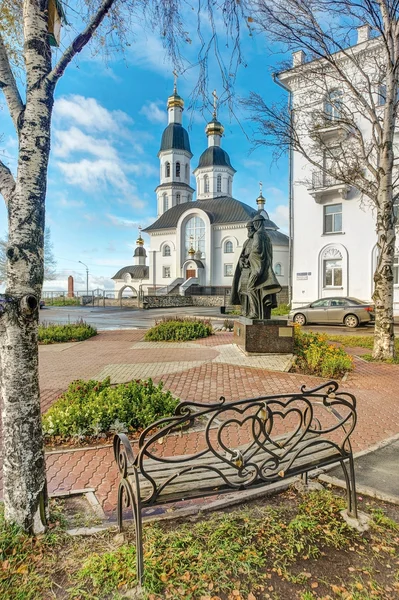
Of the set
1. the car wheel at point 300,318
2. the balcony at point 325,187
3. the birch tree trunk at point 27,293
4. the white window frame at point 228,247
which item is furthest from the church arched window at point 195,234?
the birch tree trunk at point 27,293

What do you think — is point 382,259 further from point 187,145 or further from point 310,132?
point 187,145

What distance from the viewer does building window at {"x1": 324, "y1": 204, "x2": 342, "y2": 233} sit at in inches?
874

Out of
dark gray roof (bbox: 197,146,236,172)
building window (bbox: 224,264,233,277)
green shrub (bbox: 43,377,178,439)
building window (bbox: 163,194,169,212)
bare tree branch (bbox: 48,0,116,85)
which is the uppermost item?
dark gray roof (bbox: 197,146,236,172)

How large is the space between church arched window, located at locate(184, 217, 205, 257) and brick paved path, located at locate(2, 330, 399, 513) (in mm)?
37834

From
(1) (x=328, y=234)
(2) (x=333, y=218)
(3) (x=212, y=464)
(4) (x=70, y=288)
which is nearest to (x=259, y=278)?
(3) (x=212, y=464)

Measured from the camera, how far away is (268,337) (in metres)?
8.66

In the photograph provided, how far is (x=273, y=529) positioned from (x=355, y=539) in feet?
1.84

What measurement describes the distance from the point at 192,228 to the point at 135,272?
1269 centimetres

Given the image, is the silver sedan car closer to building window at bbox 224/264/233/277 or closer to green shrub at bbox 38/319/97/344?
green shrub at bbox 38/319/97/344

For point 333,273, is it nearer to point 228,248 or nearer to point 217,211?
point 228,248

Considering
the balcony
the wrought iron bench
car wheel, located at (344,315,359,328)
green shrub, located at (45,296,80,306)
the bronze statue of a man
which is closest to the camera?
the wrought iron bench

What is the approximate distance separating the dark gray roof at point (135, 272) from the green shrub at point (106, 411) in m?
50.3

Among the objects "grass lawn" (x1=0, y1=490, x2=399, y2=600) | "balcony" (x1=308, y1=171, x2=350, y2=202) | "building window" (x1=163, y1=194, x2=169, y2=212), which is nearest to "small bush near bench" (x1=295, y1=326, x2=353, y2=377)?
"grass lawn" (x1=0, y1=490, x2=399, y2=600)

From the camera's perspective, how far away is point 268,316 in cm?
922
